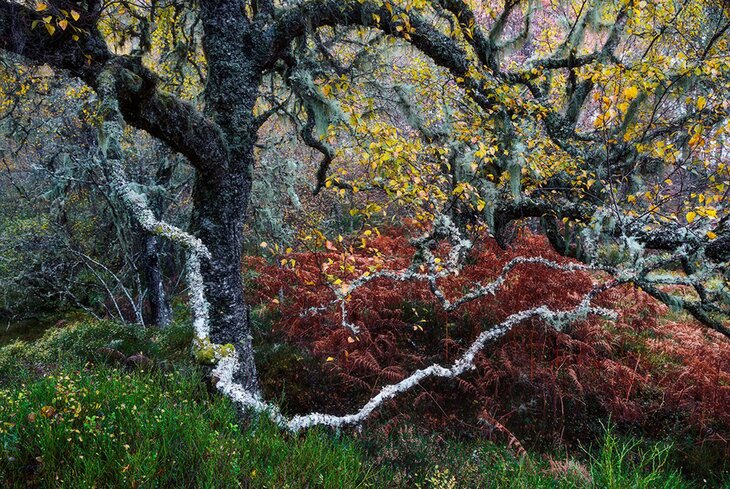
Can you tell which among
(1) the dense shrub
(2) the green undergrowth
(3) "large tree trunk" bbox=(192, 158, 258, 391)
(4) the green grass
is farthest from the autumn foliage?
(4) the green grass

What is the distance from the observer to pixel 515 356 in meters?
6.49

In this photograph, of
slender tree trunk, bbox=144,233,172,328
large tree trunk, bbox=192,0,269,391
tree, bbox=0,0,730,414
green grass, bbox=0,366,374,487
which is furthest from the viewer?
slender tree trunk, bbox=144,233,172,328

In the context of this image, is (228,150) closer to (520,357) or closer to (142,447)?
(142,447)

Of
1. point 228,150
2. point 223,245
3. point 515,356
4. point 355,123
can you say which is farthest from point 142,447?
point 515,356

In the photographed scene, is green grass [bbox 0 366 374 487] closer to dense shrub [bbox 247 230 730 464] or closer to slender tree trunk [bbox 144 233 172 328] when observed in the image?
dense shrub [bbox 247 230 730 464]

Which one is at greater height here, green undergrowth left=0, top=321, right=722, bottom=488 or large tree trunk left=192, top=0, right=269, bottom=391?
large tree trunk left=192, top=0, right=269, bottom=391

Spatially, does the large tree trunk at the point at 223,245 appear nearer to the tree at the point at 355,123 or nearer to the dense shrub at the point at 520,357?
the tree at the point at 355,123

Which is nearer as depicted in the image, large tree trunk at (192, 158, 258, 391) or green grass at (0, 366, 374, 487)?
green grass at (0, 366, 374, 487)

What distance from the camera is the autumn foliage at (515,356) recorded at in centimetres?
573

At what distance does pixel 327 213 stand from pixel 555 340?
1054 centimetres

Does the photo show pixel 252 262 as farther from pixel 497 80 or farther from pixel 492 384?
pixel 497 80

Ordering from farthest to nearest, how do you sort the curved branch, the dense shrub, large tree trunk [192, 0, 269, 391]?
the dense shrub, large tree trunk [192, 0, 269, 391], the curved branch

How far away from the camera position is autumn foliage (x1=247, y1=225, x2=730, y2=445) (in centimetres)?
573

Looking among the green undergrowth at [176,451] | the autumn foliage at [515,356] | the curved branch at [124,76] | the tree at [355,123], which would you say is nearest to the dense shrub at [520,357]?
the autumn foliage at [515,356]
